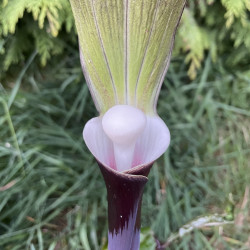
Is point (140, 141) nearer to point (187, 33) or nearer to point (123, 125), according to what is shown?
point (123, 125)

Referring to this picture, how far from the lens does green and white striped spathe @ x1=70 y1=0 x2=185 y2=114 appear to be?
0.65 metres

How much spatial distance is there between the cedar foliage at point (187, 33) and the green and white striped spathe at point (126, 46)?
0.47 metres

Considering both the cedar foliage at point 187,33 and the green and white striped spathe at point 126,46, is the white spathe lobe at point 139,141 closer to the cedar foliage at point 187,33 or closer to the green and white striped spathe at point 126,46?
the green and white striped spathe at point 126,46

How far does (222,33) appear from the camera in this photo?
1.42m

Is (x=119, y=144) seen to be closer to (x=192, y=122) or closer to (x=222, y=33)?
(x=192, y=122)

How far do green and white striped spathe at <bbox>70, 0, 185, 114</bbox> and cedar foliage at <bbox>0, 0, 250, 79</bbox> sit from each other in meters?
0.47

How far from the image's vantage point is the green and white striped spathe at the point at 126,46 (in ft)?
2.12

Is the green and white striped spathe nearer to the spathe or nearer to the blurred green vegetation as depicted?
the spathe

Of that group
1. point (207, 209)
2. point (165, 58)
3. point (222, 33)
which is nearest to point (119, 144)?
point (165, 58)

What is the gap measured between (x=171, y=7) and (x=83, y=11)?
151 mm

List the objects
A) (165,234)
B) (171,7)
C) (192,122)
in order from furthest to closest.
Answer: (192,122) → (165,234) → (171,7)

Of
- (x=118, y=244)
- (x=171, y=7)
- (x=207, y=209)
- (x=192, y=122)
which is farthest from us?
(x=192, y=122)

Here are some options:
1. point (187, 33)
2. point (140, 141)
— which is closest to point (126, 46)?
point (140, 141)

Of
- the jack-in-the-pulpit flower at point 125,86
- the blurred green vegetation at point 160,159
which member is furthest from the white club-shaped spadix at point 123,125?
the blurred green vegetation at point 160,159
